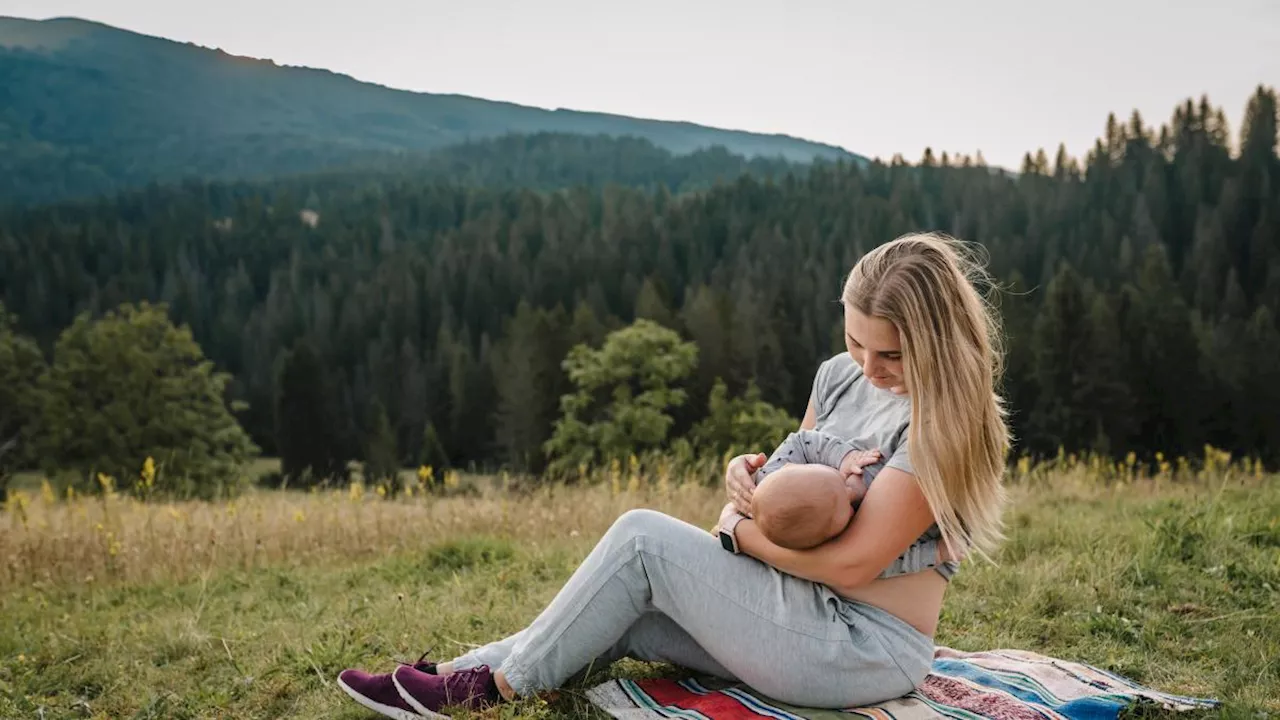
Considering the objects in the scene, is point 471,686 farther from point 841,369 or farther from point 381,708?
point 841,369

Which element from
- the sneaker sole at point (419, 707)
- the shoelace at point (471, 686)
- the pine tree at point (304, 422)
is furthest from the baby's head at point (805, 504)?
the pine tree at point (304, 422)

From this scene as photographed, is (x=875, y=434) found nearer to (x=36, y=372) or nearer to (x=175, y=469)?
(x=175, y=469)

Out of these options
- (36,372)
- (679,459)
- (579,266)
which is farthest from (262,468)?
(679,459)

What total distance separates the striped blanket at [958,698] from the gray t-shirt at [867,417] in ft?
1.54

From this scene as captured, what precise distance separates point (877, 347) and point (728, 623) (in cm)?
103

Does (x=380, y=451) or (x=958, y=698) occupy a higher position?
(x=958, y=698)

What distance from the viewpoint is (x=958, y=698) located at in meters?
3.65

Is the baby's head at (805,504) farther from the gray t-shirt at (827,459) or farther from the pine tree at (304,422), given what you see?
the pine tree at (304,422)

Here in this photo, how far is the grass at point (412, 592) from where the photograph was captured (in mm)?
4363

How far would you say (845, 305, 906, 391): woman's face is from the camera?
125 inches

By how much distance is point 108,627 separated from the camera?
17.4ft

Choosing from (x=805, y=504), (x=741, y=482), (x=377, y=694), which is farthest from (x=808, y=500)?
(x=377, y=694)

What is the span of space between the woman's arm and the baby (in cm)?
4

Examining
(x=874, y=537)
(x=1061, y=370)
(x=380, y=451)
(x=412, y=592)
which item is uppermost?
(x=874, y=537)
